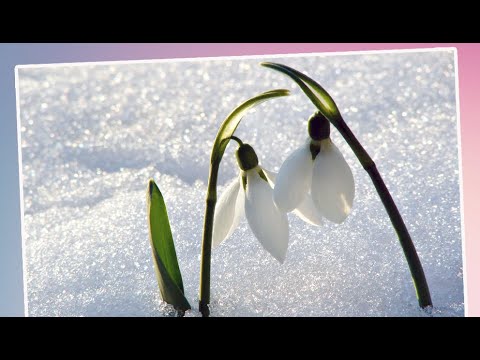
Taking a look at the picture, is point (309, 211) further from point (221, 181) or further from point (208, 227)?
point (221, 181)

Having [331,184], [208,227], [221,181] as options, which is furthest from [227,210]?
[221,181]

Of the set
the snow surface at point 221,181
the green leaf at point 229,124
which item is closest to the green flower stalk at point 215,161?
the green leaf at point 229,124

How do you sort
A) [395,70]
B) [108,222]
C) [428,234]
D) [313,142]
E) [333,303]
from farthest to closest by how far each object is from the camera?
[395,70] → [108,222] → [428,234] → [333,303] → [313,142]

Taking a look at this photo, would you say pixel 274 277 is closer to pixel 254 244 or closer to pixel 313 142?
pixel 254 244

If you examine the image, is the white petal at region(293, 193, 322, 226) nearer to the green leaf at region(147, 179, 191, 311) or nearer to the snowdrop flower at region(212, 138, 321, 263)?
the snowdrop flower at region(212, 138, 321, 263)
